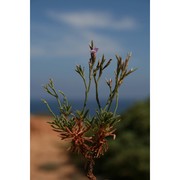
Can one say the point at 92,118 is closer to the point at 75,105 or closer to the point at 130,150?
the point at 75,105

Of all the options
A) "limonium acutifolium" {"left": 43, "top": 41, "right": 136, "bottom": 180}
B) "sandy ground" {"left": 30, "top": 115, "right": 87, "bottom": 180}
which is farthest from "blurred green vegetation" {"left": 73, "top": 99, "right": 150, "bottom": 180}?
"limonium acutifolium" {"left": 43, "top": 41, "right": 136, "bottom": 180}

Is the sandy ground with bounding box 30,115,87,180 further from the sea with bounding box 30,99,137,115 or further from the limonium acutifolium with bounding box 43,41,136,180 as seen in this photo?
the limonium acutifolium with bounding box 43,41,136,180

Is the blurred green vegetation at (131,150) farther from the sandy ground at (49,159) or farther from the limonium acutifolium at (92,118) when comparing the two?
the limonium acutifolium at (92,118)

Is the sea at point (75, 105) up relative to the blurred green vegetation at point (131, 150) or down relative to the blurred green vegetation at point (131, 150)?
up

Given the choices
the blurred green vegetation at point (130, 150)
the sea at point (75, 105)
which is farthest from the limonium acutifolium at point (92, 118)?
the blurred green vegetation at point (130, 150)
